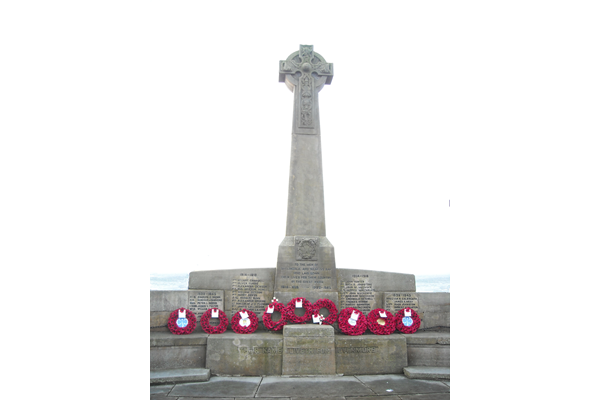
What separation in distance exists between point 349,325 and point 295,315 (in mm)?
1056

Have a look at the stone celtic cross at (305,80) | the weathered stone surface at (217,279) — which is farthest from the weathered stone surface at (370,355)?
the stone celtic cross at (305,80)

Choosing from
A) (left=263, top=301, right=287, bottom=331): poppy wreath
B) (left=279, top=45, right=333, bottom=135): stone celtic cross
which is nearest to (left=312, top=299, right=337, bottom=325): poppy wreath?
(left=263, top=301, right=287, bottom=331): poppy wreath

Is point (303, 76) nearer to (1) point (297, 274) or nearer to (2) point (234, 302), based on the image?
(1) point (297, 274)

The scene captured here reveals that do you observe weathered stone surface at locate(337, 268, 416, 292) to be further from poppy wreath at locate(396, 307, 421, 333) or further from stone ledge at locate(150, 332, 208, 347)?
stone ledge at locate(150, 332, 208, 347)

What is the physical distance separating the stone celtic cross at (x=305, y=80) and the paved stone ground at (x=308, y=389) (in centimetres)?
520

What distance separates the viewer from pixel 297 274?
8.29m

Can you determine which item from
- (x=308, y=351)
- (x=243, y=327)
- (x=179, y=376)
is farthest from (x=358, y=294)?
(x=179, y=376)

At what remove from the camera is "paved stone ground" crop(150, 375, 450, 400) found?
5.60 m

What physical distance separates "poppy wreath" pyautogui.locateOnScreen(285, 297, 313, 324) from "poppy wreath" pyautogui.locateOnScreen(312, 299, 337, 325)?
11cm

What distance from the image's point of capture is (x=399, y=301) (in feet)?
27.1

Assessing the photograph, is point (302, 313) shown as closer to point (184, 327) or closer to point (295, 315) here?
point (295, 315)
